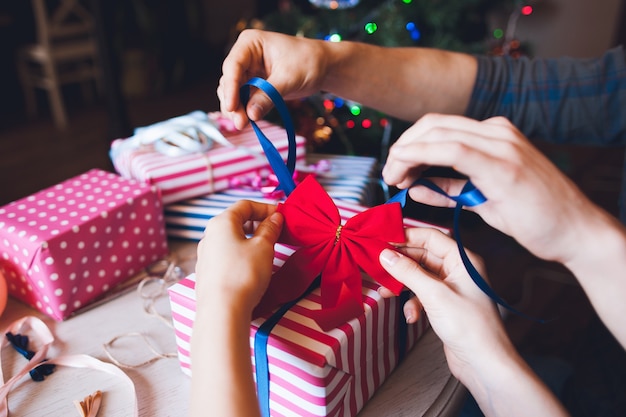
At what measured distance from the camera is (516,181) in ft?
1.72

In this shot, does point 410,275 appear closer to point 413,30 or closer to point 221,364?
point 221,364

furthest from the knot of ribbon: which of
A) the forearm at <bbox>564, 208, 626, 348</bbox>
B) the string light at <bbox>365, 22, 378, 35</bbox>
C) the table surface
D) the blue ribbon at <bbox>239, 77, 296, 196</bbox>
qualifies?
the string light at <bbox>365, 22, 378, 35</bbox>

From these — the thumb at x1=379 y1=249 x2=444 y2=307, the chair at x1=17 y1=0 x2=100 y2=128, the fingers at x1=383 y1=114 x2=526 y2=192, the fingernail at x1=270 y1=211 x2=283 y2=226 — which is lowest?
the chair at x1=17 y1=0 x2=100 y2=128

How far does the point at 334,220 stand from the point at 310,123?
99 cm

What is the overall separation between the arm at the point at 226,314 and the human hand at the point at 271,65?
0.22m

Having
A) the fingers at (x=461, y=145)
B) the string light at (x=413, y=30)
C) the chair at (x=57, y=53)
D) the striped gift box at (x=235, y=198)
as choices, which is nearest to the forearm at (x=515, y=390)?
the fingers at (x=461, y=145)

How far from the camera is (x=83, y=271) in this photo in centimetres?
80

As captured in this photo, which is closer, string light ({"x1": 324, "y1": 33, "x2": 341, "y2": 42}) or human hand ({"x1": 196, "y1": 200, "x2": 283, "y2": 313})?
human hand ({"x1": 196, "y1": 200, "x2": 283, "y2": 313})

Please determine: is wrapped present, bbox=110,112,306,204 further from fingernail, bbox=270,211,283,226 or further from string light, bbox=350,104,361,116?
string light, bbox=350,104,361,116

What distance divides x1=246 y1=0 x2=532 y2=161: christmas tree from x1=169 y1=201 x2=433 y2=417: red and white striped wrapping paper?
3.34 feet

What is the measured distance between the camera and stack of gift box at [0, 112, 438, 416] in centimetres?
59

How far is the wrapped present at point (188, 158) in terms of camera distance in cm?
97

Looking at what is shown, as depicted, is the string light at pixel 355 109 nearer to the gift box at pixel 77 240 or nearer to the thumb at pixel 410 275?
the gift box at pixel 77 240

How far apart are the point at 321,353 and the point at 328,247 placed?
0.15 meters
